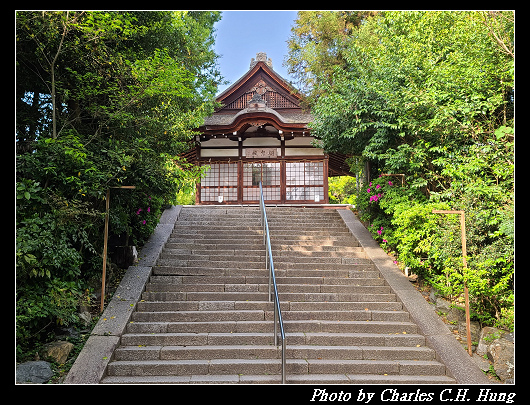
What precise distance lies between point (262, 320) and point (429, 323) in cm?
251

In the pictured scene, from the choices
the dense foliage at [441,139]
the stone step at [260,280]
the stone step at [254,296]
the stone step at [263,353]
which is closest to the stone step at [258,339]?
the stone step at [263,353]

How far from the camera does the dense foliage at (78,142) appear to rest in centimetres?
466

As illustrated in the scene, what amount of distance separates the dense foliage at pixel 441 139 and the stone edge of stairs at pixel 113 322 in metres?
4.51

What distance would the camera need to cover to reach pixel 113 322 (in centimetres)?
543

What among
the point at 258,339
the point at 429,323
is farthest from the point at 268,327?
the point at 429,323

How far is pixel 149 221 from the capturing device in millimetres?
8039

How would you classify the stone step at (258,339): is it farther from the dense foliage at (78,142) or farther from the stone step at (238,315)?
the dense foliage at (78,142)

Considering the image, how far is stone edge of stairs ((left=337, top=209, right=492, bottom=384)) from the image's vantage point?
15.3 ft

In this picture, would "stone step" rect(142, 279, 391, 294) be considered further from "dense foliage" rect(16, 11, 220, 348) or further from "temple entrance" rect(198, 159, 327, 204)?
"temple entrance" rect(198, 159, 327, 204)

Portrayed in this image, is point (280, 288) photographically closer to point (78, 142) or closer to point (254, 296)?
point (254, 296)

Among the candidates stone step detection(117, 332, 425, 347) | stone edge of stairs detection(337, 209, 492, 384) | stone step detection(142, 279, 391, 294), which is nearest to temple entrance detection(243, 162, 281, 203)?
stone edge of stairs detection(337, 209, 492, 384)

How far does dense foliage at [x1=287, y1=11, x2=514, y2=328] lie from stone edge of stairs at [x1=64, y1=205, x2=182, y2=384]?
4505 mm
